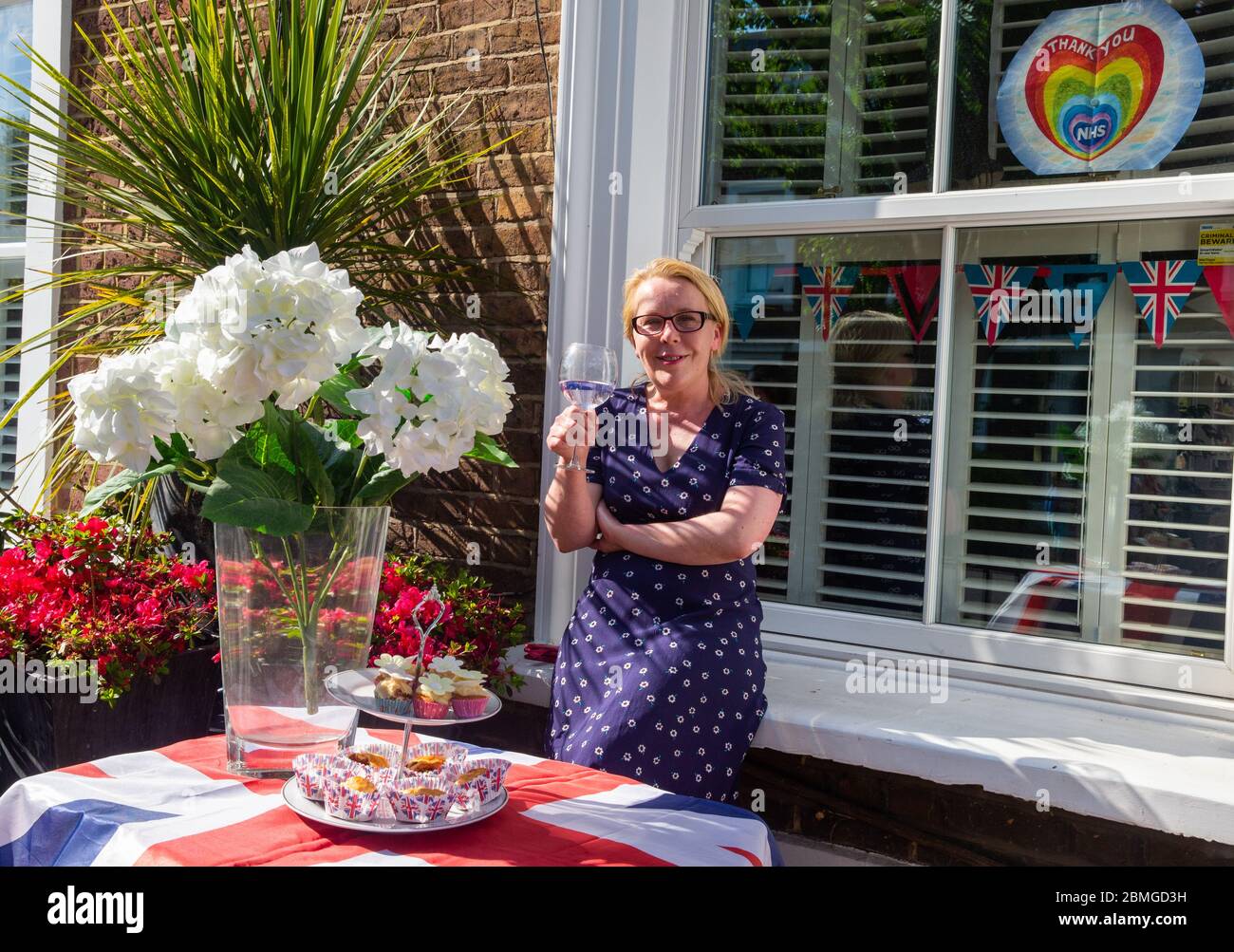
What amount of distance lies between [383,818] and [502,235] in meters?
1.93

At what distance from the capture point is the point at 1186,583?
2.13 m

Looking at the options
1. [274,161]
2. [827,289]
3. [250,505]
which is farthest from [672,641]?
[274,161]

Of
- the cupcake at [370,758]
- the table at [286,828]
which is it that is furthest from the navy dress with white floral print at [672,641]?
the cupcake at [370,758]

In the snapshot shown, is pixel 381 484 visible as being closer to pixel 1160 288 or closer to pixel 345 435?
pixel 345 435

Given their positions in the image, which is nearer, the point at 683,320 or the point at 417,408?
the point at 417,408

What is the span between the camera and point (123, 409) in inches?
45.5

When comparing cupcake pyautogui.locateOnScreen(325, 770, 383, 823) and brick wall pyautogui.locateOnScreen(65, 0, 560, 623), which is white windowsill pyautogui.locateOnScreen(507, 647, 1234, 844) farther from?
cupcake pyautogui.locateOnScreen(325, 770, 383, 823)

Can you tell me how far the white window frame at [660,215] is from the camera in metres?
2.35

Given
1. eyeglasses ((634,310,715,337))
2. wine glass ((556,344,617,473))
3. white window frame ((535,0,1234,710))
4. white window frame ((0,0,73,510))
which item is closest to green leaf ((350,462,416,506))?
wine glass ((556,344,617,473))

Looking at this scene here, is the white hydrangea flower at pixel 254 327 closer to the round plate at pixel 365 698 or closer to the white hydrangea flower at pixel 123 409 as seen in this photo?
the white hydrangea flower at pixel 123 409
